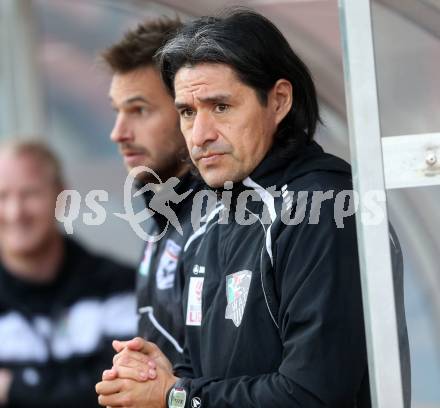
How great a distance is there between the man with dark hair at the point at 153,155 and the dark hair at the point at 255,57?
58 centimetres

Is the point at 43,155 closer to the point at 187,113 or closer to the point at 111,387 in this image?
the point at 187,113

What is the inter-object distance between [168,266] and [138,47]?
2.88 ft

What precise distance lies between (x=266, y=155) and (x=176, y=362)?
2.61 feet

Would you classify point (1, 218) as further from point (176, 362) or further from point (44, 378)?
point (176, 362)

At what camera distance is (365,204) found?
252cm

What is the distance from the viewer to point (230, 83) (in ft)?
9.55

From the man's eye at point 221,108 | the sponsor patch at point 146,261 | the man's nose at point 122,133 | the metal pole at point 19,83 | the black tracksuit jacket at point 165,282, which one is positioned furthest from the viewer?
the metal pole at point 19,83

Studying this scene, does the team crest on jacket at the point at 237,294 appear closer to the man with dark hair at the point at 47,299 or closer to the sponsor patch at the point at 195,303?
the sponsor patch at the point at 195,303

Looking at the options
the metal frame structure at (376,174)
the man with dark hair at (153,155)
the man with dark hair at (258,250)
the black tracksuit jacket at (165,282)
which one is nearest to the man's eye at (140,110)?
the man with dark hair at (153,155)

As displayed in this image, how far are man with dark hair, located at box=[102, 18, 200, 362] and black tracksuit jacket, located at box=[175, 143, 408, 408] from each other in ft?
1.86

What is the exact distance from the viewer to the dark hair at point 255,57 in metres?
2.91

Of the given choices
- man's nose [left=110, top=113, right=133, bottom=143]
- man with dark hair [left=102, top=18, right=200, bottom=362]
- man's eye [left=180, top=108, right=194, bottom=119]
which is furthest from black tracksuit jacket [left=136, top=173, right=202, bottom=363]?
man's eye [left=180, top=108, right=194, bottom=119]

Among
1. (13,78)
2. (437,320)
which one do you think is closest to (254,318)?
(437,320)

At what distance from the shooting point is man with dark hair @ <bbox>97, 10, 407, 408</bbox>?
2.59m
